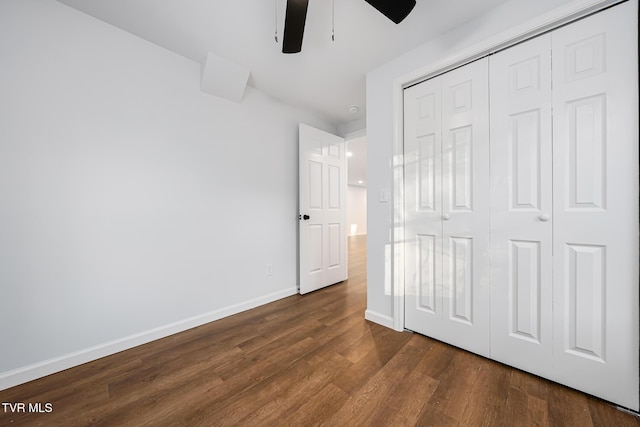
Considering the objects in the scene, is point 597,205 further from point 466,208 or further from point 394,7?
point 394,7

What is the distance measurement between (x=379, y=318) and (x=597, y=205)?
1.63m

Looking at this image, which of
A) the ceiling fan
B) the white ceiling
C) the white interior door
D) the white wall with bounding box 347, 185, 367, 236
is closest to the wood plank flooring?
the white interior door

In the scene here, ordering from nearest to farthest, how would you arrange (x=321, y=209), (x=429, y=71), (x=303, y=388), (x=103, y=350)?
(x=303, y=388), (x=103, y=350), (x=429, y=71), (x=321, y=209)

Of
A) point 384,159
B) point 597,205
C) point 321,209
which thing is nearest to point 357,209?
point 321,209

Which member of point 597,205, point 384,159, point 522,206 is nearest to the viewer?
point 597,205

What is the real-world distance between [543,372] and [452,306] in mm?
556

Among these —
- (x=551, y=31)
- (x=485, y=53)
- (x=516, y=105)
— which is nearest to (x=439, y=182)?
(x=516, y=105)

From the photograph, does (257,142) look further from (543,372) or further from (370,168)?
(543,372)

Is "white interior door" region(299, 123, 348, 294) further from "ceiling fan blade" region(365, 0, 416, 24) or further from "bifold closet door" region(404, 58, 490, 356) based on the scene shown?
"ceiling fan blade" region(365, 0, 416, 24)

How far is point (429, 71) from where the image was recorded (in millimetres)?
1824

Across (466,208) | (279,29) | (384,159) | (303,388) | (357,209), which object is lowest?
(303,388)

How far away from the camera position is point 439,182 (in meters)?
1.81

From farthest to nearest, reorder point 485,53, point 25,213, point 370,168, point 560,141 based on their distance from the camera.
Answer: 1. point 370,168
2. point 485,53
3. point 25,213
4. point 560,141

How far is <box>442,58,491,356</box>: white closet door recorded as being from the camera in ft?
5.26
